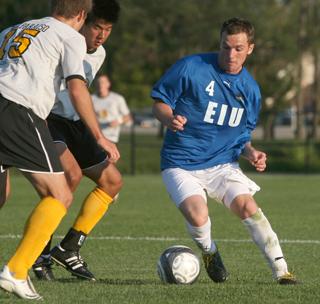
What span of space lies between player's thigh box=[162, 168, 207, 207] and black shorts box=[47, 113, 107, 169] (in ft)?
2.05

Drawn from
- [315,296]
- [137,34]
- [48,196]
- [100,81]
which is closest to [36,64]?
[48,196]

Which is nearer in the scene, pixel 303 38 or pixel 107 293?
pixel 107 293

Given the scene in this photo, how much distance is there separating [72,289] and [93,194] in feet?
4.01

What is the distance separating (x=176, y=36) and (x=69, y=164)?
37264mm

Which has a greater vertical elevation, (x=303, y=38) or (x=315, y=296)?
(x=315, y=296)

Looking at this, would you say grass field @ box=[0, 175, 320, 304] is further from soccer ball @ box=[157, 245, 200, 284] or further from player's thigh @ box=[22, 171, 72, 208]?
player's thigh @ box=[22, 171, 72, 208]

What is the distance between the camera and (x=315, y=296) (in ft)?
22.0

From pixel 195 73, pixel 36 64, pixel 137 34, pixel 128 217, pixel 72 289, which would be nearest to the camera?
pixel 36 64

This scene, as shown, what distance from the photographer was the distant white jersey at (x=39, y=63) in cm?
651

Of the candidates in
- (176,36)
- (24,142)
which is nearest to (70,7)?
(24,142)

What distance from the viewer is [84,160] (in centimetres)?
809

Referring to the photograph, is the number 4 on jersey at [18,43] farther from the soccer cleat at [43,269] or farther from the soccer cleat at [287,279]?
the soccer cleat at [287,279]

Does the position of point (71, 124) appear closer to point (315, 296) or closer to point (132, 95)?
point (315, 296)

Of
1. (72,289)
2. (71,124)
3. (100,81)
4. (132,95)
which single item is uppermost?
(71,124)
